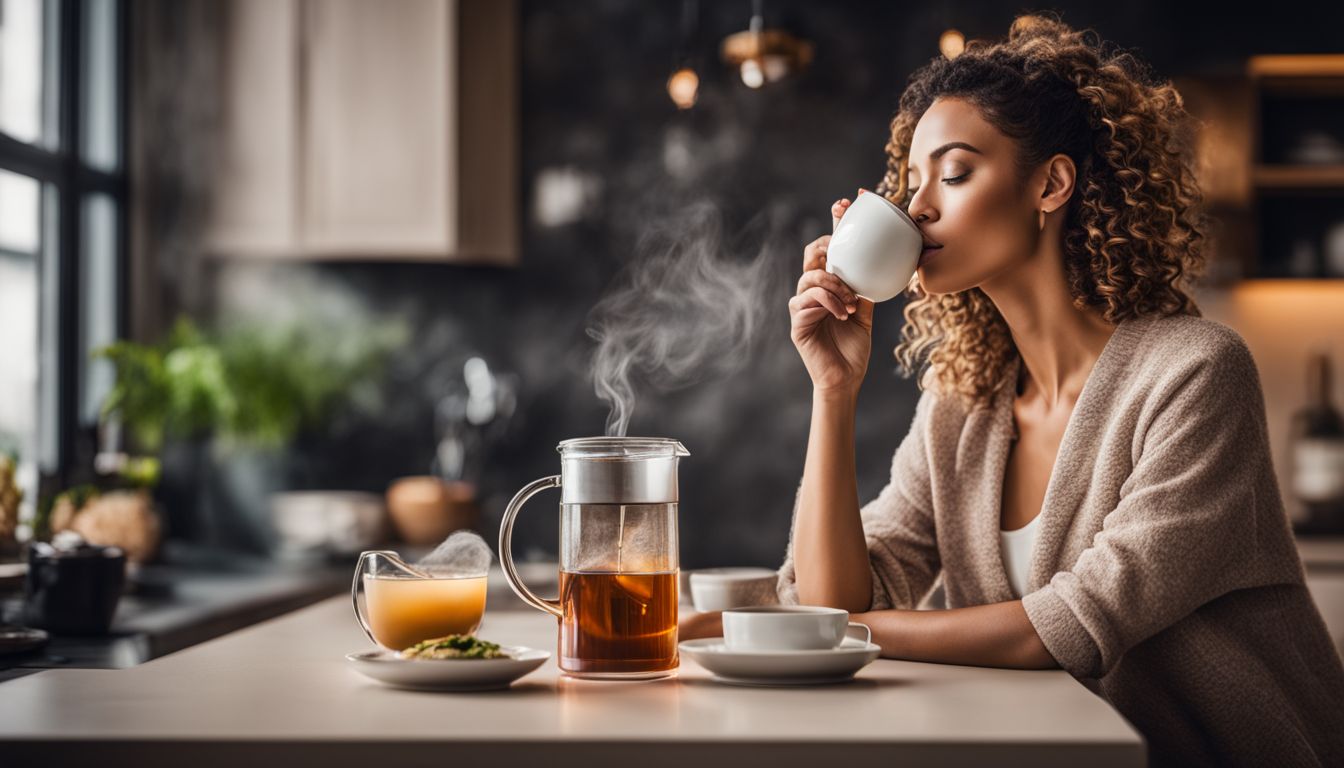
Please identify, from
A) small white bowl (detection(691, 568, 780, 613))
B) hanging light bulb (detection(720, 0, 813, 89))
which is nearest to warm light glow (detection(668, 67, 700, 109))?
hanging light bulb (detection(720, 0, 813, 89))

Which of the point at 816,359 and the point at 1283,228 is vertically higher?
the point at 1283,228

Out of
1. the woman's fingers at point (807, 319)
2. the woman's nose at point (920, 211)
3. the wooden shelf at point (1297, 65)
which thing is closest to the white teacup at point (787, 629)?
the woman's fingers at point (807, 319)

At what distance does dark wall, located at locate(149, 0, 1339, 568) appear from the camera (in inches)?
160

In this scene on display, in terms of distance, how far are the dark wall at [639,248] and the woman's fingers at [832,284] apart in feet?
8.38

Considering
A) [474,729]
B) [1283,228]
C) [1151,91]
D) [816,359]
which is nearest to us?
[474,729]

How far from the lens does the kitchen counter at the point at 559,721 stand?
89 centimetres

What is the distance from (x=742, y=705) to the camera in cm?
103

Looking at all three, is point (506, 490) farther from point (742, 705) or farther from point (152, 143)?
point (742, 705)

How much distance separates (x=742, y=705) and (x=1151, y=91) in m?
1.07

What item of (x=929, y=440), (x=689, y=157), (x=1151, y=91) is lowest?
(x=929, y=440)

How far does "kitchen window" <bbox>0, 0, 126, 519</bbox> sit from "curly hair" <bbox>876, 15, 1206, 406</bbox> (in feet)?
8.04

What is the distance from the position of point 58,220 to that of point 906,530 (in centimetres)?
290

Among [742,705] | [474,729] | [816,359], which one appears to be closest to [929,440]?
[816,359]

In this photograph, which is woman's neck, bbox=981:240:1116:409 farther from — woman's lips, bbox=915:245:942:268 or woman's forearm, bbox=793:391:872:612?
woman's forearm, bbox=793:391:872:612
